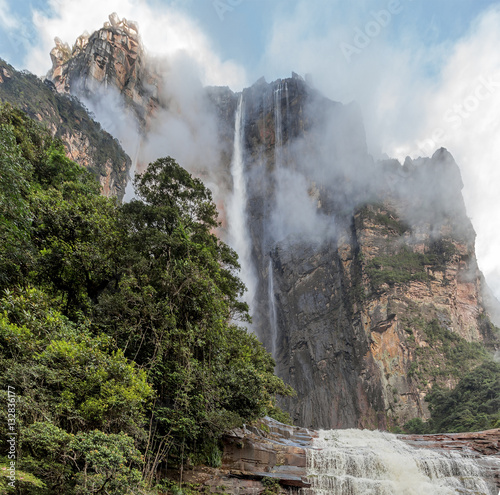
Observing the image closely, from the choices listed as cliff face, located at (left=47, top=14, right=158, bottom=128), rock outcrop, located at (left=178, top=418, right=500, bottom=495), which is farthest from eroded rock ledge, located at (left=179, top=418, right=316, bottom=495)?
cliff face, located at (left=47, top=14, right=158, bottom=128)

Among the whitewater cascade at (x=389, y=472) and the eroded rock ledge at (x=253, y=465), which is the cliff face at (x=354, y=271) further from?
the eroded rock ledge at (x=253, y=465)

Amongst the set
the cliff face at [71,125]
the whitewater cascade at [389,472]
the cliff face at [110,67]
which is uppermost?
the cliff face at [110,67]

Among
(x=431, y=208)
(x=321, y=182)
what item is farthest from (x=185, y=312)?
(x=321, y=182)

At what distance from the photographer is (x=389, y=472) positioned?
47.4 feet

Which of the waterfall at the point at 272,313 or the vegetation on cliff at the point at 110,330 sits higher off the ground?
the waterfall at the point at 272,313

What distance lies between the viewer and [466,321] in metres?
42.9

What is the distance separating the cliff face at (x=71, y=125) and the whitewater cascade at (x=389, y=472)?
28.4 m

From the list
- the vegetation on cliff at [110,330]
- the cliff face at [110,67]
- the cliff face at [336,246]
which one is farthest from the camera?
the cliff face at [110,67]

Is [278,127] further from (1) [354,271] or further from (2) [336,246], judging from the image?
(1) [354,271]

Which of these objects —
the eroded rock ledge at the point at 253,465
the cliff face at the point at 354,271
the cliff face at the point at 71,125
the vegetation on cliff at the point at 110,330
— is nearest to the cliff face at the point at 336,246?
the cliff face at the point at 354,271

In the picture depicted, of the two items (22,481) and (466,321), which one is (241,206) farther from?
(22,481)

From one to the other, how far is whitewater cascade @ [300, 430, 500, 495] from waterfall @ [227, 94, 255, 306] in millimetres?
39925

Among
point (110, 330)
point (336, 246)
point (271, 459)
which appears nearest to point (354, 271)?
point (336, 246)

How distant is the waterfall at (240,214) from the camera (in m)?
57.5
